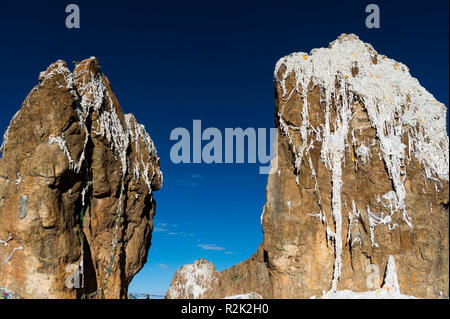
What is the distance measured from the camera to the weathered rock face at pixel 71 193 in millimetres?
20484

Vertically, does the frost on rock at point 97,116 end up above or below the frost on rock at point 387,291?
above

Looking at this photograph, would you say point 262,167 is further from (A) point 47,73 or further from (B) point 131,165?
(A) point 47,73

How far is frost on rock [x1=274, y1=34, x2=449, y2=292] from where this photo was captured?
23828mm

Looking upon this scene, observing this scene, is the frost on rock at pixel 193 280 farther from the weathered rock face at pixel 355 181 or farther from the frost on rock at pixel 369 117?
the frost on rock at pixel 369 117

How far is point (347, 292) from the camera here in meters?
23.3

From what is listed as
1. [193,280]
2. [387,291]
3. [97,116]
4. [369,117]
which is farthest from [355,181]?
[193,280]

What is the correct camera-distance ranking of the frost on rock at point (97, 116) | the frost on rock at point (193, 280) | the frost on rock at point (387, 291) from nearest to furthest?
the frost on rock at point (387, 291) < the frost on rock at point (97, 116) < the frost on rock at point (193, 280)

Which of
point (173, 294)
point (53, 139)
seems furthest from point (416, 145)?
point (173, 294)

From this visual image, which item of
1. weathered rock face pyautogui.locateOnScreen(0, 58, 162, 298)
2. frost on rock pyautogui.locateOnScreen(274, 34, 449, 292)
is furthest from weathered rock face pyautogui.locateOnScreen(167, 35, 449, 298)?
weathered rock face pyautogui.locateOnScreen(0, 58, 162, 298)

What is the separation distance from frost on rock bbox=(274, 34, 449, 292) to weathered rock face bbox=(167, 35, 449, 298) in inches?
2.3

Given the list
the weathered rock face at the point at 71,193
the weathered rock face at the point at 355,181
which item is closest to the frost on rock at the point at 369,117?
the weathered rock face at the point at 355,181

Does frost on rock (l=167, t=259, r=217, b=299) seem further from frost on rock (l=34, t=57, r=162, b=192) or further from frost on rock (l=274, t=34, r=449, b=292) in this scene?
frost on rock (l=274, t=34, r=449, b=292)

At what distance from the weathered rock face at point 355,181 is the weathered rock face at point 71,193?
925cm

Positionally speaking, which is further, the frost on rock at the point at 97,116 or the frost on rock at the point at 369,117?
the frost on rock at the point at 369,117
